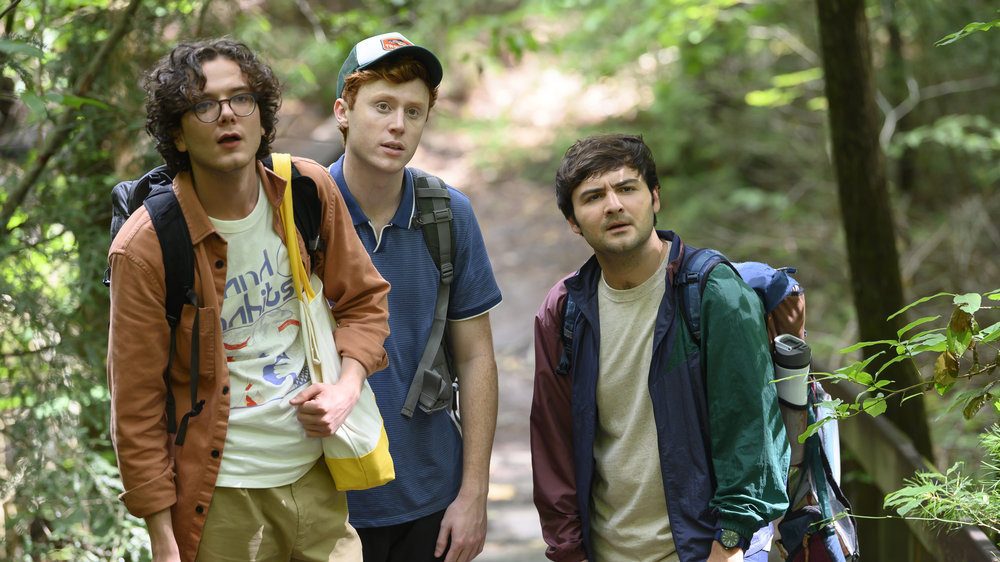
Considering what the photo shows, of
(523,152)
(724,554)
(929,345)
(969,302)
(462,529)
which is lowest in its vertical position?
(724,554)

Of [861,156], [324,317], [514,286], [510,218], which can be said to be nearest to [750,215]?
[514,286]

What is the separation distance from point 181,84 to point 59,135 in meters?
2.19

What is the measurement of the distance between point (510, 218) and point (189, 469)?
1283cm

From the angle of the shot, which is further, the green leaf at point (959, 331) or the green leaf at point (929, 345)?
the green leaf at point (929, 345)

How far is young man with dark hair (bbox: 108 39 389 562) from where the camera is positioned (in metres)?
2.30

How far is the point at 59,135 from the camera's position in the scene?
422 centimetres

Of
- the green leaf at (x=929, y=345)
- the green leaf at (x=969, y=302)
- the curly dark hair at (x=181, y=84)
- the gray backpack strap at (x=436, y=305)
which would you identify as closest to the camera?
the green leaf at (x=969, y=302)

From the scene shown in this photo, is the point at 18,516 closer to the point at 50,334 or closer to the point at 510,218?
the point at 50,334

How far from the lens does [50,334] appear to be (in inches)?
175

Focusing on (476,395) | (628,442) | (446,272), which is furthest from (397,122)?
(628,442)

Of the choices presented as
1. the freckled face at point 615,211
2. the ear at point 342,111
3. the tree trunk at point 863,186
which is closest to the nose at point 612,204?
the freckled face at point 615,211

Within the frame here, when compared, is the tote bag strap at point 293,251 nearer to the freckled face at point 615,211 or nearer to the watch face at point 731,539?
the freckled face at point 615,211

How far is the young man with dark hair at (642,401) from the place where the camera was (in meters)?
2.78

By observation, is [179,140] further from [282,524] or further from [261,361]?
[282,524]
